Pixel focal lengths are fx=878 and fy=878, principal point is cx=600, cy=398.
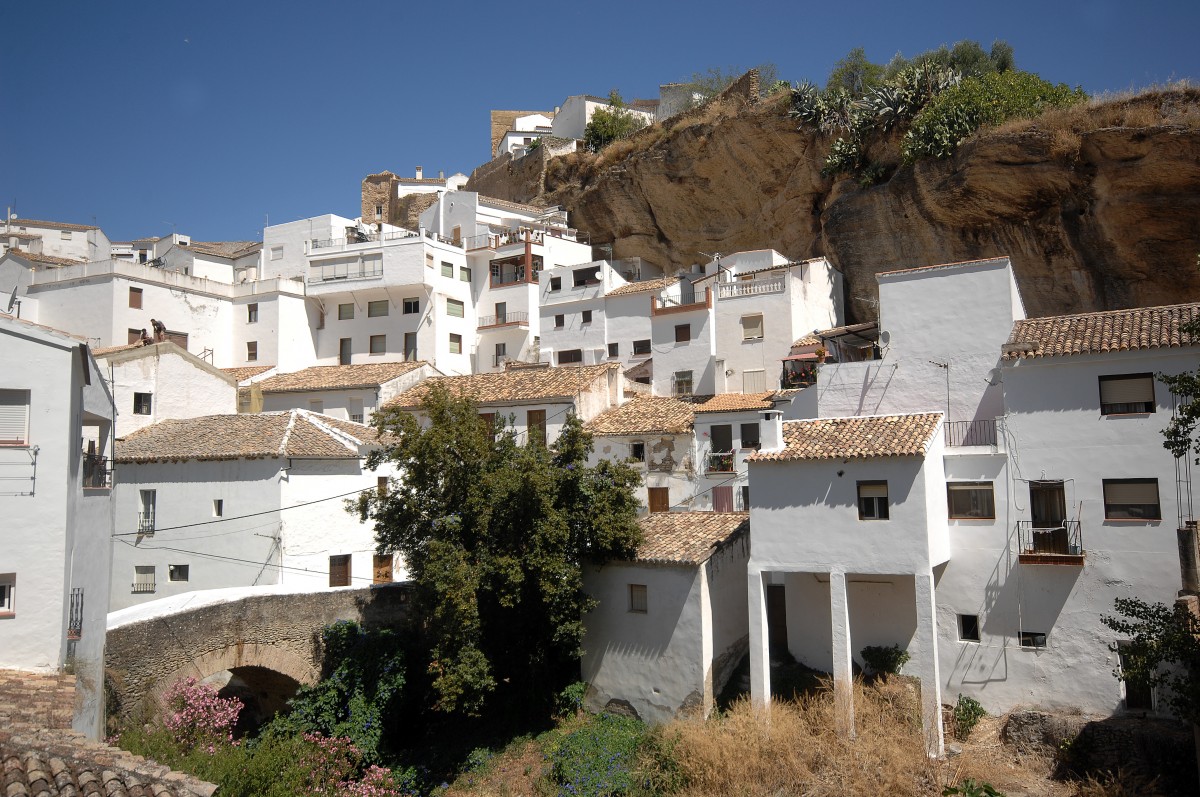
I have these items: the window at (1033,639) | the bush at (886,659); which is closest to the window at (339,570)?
the bush at (886,659)

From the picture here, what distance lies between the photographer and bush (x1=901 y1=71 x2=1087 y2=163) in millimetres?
29438

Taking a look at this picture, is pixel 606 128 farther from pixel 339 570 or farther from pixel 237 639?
pixel 237 639

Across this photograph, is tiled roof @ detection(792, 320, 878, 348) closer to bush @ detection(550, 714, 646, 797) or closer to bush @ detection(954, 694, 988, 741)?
bush @ detection(954, 694, 988, 741)

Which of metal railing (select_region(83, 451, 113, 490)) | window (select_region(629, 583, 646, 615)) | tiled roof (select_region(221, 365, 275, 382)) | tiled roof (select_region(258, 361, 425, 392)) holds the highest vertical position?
tiled roof (select_region(221, 365, 275, 382))

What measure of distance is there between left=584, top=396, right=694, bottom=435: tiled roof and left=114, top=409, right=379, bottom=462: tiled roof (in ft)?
24.8

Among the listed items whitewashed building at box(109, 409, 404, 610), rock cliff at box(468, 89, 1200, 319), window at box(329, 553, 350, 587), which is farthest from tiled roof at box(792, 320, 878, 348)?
window at box(329, 553, 350, 587)

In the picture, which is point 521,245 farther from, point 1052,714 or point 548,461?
point 1052,714

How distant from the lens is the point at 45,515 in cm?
1402

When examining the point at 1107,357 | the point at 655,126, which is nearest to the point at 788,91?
the point at 655,126

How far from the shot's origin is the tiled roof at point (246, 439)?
995 inches

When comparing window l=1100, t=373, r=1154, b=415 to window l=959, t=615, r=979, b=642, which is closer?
window l=1100, t=373, r=1154, b=415

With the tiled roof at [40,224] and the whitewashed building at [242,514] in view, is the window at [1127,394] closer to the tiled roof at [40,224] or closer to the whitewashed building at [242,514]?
the whitewashed building at [242,514]

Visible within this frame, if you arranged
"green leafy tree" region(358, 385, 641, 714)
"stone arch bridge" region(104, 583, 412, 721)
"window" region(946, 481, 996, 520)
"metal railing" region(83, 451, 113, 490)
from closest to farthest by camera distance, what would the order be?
"metal railing" region(83, 451, 113, 490), "stone arch bridge" region(104, 583, 412, 721), "window" region(946, 481, 996, 520), "green leafy tree" region(358, 385, 641, 714)

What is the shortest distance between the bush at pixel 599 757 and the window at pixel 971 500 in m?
8.45
